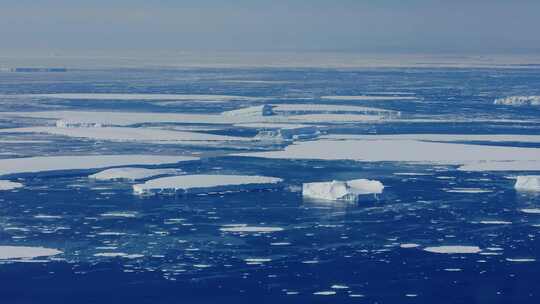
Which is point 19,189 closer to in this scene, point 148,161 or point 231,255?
point 148,161

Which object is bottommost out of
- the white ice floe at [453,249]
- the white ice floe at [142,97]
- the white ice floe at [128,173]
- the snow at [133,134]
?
the white ice floe at [453,249]

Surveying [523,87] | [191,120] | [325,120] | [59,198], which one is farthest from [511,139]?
[523,87]

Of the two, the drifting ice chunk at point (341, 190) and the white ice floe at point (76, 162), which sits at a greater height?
the white ice floe at point (76, 162)

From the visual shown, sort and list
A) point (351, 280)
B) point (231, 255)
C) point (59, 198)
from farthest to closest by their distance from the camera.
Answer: point (59, 198) → point (231, 255) → point (351, 280)

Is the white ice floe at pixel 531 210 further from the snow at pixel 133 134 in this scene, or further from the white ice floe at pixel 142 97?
the white ice floe at pixel 142 97

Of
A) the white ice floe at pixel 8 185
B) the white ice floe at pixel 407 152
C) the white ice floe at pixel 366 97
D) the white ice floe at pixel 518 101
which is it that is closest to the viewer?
the white ice floe at pixel 8 185

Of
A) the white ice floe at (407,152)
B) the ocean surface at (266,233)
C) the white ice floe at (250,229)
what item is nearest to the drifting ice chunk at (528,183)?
the ocean surface at (266,233)

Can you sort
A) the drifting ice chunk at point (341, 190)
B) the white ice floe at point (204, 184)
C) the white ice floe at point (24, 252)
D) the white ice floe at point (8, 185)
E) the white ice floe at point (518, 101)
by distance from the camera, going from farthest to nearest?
1. the white ice floe at point (518, 101)
2. the white ice floe at point (8, 185)
3. the white ice floe at point (204, 184)
4. the drifting ice chunk at point (341, 190)
5. the white ice floe at point (24, 252)

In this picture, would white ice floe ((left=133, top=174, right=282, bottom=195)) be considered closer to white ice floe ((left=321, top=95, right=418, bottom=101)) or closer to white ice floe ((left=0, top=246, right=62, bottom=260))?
white ice floe ((left=0, top=246, right=62, bottom=260))
